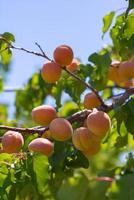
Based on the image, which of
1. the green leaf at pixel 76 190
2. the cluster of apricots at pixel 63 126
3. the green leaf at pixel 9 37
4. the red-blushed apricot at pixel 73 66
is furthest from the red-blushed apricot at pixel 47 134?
the green leaf at pixel 76 190

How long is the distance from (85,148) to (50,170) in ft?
0.41

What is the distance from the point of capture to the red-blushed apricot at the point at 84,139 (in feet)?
4.80

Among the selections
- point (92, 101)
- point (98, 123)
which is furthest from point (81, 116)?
point (98, 123)

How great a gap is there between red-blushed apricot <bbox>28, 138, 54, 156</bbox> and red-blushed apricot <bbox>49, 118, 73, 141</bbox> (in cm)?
3

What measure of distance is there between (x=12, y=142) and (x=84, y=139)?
0.21m

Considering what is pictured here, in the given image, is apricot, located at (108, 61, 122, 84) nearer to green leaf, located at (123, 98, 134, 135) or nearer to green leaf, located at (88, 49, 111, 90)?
green leaf, located at (88, 49, 111, 90)

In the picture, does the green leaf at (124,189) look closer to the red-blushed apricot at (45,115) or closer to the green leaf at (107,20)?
the red-blushed apricot at (45,115)

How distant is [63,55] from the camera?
5.40 feet

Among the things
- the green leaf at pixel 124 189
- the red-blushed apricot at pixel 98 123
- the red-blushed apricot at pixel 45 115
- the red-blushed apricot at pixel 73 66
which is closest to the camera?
the green leaf at pixel 124 189

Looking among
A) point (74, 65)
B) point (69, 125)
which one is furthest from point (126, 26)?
point (69, 125)

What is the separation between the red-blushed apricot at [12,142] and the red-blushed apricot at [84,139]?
17 cm

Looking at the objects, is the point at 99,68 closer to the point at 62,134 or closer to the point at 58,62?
the point at 58,62

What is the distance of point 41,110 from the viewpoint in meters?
1.61

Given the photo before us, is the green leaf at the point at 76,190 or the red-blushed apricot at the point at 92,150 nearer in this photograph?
the green leaf at the point at 76,190
